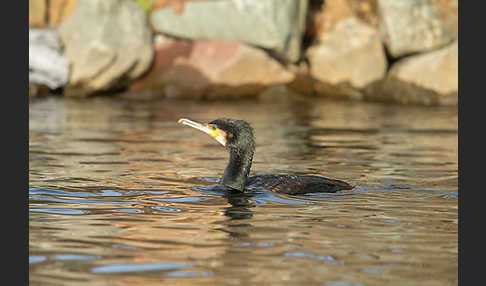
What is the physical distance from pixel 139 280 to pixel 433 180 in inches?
211

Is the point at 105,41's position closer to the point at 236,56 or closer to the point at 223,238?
the point at 236,56

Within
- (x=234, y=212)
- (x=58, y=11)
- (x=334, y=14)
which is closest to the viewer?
(x=234, y=212)

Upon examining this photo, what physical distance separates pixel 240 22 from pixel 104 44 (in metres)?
3.45

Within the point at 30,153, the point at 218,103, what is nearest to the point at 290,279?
the point at 30,153

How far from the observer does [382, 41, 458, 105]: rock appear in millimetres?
21328

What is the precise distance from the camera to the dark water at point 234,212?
5758 mm

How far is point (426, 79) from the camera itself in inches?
849

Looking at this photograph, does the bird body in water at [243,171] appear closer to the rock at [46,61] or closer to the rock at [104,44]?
the rock at [104,44]

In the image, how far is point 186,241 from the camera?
6.59 m

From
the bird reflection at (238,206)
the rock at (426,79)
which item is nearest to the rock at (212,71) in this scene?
the rock at (426,79)

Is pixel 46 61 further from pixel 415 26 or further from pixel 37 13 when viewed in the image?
pixel 415 26

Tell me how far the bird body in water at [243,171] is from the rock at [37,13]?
1478 cm

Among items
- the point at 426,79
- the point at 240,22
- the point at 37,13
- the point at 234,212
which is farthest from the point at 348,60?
the point at 234,212

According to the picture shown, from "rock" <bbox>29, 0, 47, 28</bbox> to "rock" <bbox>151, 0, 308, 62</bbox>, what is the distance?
2812 mm
